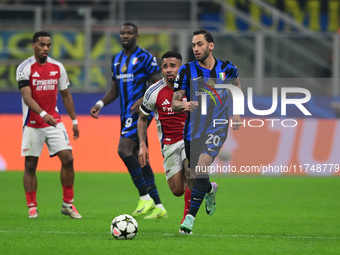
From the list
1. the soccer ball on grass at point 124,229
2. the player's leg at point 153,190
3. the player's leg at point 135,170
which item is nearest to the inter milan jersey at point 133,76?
the player's leg at point 135,170

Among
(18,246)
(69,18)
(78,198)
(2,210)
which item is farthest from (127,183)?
(18,246)

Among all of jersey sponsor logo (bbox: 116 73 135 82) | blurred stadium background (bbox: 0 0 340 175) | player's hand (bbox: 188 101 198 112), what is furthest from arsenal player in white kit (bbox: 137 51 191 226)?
blurred stadium background (bbox: 0 0 340 175)

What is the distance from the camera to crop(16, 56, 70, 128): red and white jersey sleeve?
29.9 feet

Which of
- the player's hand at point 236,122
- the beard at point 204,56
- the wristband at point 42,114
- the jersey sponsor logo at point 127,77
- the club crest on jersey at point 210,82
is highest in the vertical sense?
the beard at point 204,56

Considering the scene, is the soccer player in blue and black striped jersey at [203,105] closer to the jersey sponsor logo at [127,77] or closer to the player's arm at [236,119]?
the player's arm at [236,119]

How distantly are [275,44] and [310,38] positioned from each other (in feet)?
2.88

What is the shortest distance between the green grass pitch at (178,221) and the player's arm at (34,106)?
1.22 meters

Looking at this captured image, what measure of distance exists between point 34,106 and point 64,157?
2.60 feet

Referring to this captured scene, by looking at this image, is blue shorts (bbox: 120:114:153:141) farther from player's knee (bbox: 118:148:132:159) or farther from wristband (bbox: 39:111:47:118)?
wristband (bbox: 39:111:47:118)

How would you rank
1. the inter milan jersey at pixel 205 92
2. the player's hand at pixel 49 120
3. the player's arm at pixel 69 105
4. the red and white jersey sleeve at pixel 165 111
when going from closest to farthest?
the inter milan jersey at pixel 205 92, the red and white jersey sleeve at pixel 165 111, the player's hand at pixel 49 120, the player's arm at pixel 69 105

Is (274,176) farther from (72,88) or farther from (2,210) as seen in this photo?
(2,210)

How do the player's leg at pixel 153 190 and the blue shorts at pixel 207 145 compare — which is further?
the player's leg at pixel 153 190

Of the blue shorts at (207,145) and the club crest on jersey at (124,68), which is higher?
the club crest on jersey at (124,68)

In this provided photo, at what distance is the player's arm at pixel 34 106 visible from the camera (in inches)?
344
